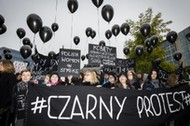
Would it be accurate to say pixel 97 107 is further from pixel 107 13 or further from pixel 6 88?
pixel 107 13

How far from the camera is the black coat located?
3051 millimetres

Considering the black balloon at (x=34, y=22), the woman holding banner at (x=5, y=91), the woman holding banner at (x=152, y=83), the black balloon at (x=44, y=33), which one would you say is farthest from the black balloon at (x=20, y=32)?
the woman holding banner at (x=152, y=83)

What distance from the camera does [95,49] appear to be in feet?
22.8

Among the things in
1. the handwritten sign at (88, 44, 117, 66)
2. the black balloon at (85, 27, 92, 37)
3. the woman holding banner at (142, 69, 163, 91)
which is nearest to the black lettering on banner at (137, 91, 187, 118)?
the woman holding banner at (142, 69, 163, 91)

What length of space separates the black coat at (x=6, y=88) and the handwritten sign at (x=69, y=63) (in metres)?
2.86

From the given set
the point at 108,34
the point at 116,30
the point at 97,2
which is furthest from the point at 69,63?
the point at 108,34

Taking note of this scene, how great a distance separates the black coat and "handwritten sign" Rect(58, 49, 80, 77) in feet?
9.39

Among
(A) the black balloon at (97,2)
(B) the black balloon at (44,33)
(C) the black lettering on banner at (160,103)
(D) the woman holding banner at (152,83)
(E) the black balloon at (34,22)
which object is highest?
(A) the black balloon at (97,2)

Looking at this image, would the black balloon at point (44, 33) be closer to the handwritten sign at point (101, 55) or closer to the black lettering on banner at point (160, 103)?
the handwritten sign at point (101, 55)

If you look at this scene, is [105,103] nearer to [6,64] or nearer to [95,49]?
[6,64]

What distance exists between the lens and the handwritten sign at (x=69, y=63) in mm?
6158

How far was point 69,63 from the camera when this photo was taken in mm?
6301

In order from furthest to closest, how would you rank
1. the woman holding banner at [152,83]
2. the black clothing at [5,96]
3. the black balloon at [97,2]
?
the black balloon at [97,2]
the woman holding banner at [152,83]
the black clothing at [5,96]

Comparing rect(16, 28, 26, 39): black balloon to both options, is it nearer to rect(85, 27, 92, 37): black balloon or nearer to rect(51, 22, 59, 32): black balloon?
rect(51, 22, 59, 32): black balloon
